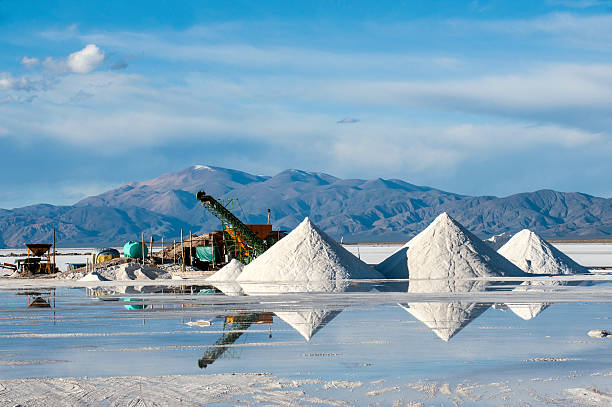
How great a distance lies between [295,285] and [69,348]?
15.7m

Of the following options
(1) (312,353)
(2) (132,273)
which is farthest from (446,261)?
(1) (312,353)

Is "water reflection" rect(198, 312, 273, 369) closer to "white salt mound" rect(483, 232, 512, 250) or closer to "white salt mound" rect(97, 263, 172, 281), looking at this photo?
"white salt mound" rect(97, 263, 172, 281)

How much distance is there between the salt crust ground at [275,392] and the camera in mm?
7480

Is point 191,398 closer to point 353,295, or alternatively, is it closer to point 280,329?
point 280,329

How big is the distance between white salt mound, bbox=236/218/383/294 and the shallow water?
8.77 meters

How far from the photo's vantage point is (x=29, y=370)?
938 cm

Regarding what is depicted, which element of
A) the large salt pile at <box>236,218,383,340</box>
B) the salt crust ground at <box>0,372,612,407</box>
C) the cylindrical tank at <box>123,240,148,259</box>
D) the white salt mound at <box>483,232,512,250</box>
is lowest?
the salt crust ground at <box>0,372,612,407</box>

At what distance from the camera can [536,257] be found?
38.5 meters

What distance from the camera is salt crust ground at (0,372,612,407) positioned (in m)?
7.48

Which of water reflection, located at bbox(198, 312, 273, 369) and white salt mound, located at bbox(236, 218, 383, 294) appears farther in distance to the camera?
white salt mound, located at bbox(236, 218, 383, 294)

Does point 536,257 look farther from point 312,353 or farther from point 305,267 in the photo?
point 312,353

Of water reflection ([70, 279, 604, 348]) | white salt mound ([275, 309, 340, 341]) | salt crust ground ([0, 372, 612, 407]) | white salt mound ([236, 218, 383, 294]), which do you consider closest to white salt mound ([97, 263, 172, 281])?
white salt mound ([236, 218, 383, 294])

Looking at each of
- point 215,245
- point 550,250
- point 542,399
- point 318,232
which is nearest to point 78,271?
point 215,245

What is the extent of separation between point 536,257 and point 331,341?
2887 centimetres
